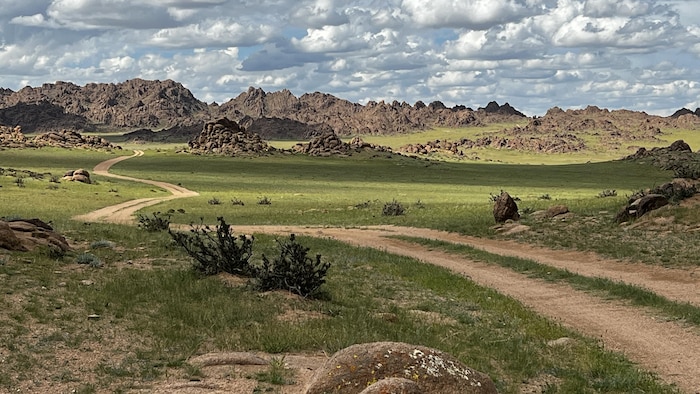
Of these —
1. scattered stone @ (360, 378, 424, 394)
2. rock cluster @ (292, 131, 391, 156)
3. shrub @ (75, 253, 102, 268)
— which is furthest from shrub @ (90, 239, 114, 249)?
rock cluster @ (292, 131, 391, 156)

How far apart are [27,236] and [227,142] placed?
151 m

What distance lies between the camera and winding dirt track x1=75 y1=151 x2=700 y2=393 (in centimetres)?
1290

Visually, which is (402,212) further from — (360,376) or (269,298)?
(360,376)

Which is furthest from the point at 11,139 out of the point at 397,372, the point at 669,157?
the point at 397,372

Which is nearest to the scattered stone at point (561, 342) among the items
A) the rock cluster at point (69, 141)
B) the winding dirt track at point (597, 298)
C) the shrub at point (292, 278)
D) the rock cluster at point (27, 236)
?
the winding dirt track at point (597, 298)

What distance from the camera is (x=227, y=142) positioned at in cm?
16825

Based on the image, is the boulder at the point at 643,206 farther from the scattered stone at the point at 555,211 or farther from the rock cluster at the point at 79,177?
the rock cluster at the point at 79,177

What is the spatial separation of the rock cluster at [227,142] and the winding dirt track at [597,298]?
125834mm

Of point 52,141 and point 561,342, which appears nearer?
point 561,342

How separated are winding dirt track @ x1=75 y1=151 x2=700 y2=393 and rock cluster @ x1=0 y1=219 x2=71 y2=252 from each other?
1371 cm

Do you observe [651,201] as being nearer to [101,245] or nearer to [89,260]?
[101,245]

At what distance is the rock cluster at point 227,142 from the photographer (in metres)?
161

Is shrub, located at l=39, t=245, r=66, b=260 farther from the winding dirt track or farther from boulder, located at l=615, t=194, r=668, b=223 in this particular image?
boulder, located at l=615, t=194, r=668, b=223

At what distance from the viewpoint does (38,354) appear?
10375 millimetres
